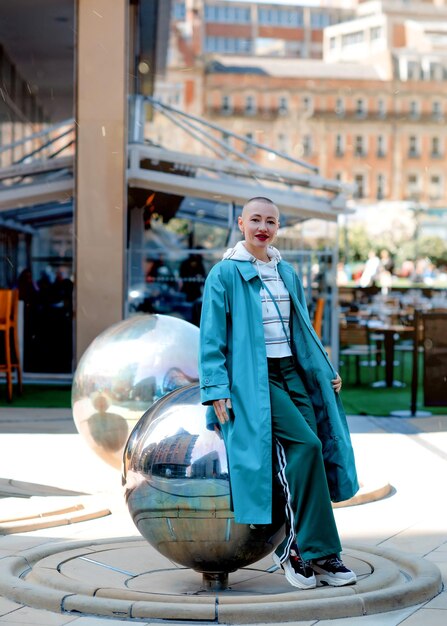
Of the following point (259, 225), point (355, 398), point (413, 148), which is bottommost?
point (355, 398)

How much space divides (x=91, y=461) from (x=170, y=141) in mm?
20941

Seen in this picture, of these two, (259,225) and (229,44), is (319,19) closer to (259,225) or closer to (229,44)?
(229,44)

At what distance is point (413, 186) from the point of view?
89.2 m

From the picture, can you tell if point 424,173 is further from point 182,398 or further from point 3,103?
point 182,398

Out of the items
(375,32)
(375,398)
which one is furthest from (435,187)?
(375,398)

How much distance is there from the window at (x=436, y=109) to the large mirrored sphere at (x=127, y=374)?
2643 inches

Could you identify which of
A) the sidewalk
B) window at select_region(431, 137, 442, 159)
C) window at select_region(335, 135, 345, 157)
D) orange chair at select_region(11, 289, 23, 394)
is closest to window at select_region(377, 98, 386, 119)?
window at select_region(335, 135, 345, 157)

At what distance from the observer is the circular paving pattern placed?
5.66m

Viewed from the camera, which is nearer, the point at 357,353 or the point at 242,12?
the point at 357,353

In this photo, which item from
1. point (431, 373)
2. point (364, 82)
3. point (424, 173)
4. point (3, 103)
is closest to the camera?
point (431, 373)

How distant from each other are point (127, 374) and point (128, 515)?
103cm

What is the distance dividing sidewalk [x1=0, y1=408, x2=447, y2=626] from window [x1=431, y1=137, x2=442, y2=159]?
72.0 m

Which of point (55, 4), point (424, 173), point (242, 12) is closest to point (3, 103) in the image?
point (55, 4)

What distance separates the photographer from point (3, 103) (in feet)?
83.1
